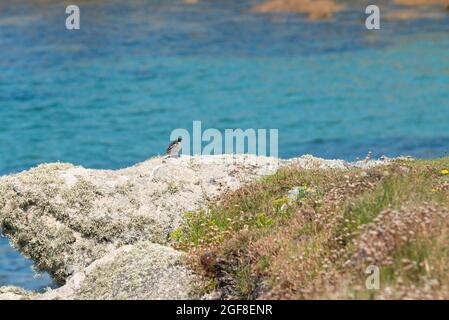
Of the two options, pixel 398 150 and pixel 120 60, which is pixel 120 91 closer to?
pixel 120 60

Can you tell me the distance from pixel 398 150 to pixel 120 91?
44.7 feet

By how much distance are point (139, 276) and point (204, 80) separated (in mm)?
34545

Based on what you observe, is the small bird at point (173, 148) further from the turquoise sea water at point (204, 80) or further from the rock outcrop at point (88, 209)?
the turquoise sea water at point (204, 80)

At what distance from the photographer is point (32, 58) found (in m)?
48.7

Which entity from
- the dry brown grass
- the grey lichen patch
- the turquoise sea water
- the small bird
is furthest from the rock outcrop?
the turquoise sea water

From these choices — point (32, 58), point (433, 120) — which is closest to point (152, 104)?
point (32, 58)

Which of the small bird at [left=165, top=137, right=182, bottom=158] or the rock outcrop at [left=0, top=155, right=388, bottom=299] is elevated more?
the small bird at [left=165, top=137, right=182, bottom=158]

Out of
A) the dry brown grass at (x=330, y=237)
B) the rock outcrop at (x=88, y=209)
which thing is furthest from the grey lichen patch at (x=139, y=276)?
the rock outcrop at (x=88, y=209)

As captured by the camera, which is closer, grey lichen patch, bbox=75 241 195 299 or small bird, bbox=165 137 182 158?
grey lichen patch, bbox=75 241 195 299

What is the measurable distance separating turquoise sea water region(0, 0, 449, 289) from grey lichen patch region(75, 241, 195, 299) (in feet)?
95.4

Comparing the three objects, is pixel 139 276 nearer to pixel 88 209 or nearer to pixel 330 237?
pixel 330 237

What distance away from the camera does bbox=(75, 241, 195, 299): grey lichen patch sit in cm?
1360

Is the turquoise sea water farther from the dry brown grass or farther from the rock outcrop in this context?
the dry brown grass

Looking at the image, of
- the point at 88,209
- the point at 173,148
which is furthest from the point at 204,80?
the point at 88,209
